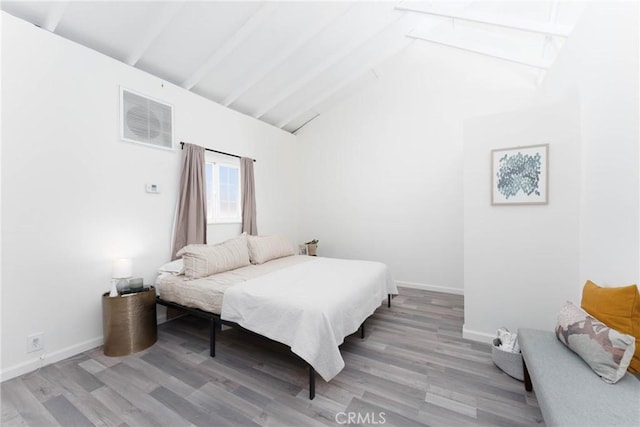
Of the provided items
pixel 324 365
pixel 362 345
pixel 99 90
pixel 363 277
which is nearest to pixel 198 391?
pixel 324 365

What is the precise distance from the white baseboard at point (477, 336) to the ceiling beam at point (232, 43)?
12.2 ft

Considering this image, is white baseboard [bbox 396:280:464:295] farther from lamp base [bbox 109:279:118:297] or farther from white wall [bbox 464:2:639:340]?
lamp base [bbox 109:279:118:297]

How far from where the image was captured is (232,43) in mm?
2773

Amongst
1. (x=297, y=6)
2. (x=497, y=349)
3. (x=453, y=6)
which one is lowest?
(x=497, y=349)

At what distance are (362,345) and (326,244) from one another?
2.70 meters

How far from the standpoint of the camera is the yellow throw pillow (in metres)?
1.30

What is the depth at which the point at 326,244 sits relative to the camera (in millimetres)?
5004

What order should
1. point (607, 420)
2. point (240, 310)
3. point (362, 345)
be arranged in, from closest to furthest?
point (607, 420)
point (240, 310)
point (362, 345)

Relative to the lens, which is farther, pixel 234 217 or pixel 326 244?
pixel 326 244

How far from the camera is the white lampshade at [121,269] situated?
2.42 m

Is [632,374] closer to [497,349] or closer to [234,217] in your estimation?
[497,349]

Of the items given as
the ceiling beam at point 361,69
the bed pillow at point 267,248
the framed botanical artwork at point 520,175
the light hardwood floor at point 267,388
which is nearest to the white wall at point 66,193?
the light hardwood floor at point 267,388

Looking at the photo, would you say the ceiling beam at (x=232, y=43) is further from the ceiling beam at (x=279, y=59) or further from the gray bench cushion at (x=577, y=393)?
the gray bench cushion at (x=577, y=393)

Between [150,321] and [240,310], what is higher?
[240,310]
